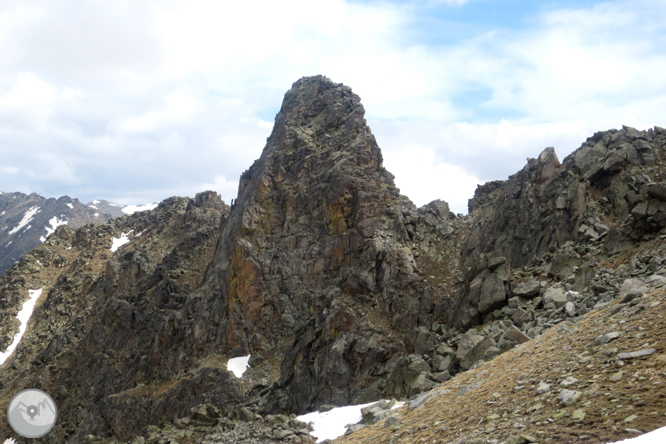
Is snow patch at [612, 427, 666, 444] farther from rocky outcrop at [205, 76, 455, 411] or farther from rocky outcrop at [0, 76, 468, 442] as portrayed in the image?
rocky outcrop at [205, 76, 455, 411]

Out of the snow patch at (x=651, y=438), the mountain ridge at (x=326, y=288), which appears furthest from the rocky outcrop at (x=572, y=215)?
the snow patch at (x=651, y=438)

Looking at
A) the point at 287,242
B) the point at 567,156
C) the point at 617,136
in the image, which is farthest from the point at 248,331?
the point at 617,136

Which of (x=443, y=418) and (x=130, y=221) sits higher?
(x=130, y=221)

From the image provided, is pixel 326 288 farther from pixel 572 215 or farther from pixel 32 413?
pixel 32 413

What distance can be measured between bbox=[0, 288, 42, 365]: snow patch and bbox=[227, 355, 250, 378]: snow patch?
170ft

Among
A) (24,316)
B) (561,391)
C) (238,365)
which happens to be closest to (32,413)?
(561,391)

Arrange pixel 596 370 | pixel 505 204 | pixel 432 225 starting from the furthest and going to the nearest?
1. pixel 432 225
2. pixel 505 204
3. pixel 596 370

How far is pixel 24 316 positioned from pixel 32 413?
8390 cm

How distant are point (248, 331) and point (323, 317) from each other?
13.7m

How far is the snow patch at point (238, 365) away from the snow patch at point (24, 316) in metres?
51.9

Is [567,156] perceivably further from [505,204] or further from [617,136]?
[505,204]

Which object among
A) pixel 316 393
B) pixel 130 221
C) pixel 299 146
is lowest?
pixel 316 393

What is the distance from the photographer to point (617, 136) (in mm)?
30016

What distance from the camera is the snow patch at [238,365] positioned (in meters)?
41.6
